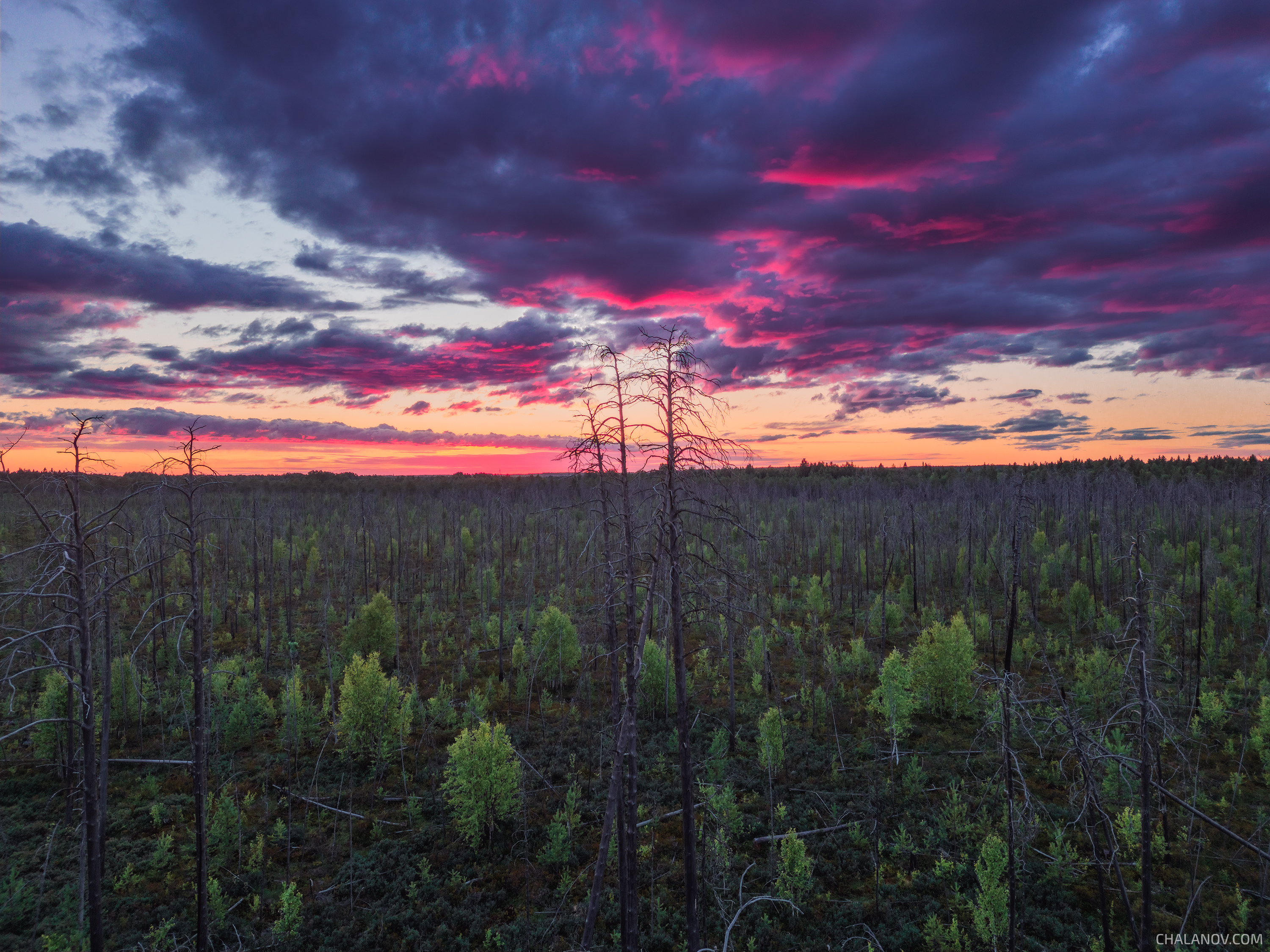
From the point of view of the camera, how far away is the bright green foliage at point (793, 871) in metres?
10.7

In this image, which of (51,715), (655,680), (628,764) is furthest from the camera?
(655,680)

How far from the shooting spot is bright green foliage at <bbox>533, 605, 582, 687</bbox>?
67.6 feet

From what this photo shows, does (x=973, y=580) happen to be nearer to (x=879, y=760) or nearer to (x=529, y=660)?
(x=879, y=760)

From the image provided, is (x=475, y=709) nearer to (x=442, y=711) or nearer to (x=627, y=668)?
(x=442, y=711)

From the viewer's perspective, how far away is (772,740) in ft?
45.9

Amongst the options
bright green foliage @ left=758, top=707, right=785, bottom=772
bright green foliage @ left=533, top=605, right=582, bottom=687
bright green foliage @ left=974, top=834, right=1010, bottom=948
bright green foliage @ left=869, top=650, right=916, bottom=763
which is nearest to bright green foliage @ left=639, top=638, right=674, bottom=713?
bright green foliage @ left=533, top=605, right=582, bottom=687

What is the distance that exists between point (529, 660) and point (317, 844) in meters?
10.6

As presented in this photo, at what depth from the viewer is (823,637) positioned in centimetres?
2462

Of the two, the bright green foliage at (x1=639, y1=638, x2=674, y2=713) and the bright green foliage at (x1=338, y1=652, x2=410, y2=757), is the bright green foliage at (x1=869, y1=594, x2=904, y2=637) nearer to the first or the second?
the bright green foliage at (x1=639, y1=638, x2=674, y2=713)

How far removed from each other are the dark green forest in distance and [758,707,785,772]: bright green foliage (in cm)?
12

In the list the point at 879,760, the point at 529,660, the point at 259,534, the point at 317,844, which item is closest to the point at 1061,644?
the point at 879,760

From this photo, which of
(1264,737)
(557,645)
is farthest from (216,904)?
(1264,737)

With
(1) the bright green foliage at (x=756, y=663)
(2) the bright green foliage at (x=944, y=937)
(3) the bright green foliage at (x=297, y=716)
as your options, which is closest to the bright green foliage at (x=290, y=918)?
(3) the bright green foliage at (x=297, y=716)

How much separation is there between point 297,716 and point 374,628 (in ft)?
22.1
